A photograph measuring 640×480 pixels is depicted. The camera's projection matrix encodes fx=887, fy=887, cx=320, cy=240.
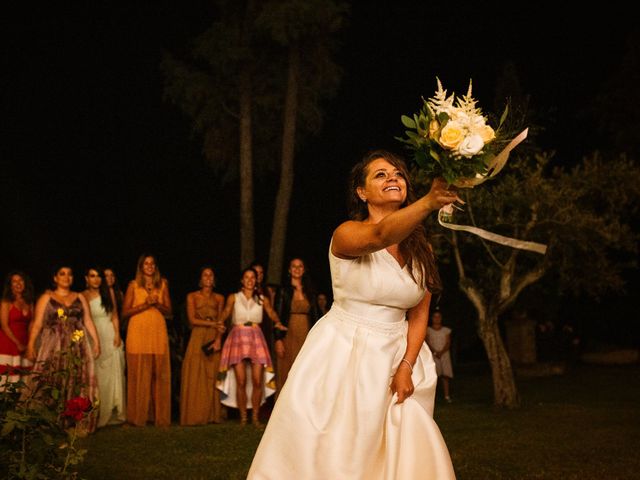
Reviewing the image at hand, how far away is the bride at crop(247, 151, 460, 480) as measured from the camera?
4160mm

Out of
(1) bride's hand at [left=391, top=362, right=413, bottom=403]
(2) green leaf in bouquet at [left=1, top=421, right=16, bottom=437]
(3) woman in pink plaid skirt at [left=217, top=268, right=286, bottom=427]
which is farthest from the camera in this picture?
(3) woman in pink plaid skirt at [left=217, top=268, right=286, bottom=427]

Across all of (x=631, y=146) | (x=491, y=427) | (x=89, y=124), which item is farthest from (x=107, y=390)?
(x=631, y=146)

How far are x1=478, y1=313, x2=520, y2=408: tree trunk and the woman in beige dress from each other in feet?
15.6

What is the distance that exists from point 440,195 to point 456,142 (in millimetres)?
226

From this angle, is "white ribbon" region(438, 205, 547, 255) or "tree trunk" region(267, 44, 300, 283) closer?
"white ribbon" region(438, 205, 547, 255)

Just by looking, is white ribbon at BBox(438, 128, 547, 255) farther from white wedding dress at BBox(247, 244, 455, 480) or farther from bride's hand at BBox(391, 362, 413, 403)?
bride's hand at BBox(391, 362, 413, 403)

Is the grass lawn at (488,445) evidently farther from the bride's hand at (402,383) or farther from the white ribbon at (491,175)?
the white ribbon at (491,175)

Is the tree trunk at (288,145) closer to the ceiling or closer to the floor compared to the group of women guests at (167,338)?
closer to the ceiling

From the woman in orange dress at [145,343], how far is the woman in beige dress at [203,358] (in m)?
0.47

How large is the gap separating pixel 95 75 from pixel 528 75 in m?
17.7

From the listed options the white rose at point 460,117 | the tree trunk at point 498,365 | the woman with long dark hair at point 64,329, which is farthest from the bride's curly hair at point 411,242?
the tree trunk at point 498,365

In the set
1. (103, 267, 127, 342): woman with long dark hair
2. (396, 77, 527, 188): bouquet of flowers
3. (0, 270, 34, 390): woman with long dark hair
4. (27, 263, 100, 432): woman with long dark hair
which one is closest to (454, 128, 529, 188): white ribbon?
(396, 77, 527, 188): bouquet of flowers

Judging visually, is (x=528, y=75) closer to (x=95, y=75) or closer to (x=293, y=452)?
(x=95, y=75)

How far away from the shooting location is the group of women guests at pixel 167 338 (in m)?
11.5
